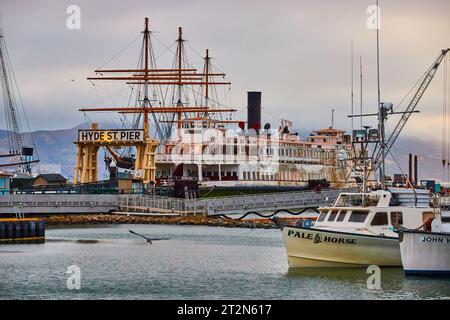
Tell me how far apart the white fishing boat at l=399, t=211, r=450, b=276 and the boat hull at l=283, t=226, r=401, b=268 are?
3233mm

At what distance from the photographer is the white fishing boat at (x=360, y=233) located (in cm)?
4953

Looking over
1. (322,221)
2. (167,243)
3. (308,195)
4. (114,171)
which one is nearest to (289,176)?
(114,171)

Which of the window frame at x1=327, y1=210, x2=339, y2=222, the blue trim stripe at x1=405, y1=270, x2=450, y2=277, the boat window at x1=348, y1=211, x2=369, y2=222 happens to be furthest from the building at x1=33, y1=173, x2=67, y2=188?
the blue trim stripe at x1=405, y1=270, x2=450, y2=277

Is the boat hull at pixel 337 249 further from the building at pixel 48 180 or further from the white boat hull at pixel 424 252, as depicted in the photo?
the building at pixel 48 180

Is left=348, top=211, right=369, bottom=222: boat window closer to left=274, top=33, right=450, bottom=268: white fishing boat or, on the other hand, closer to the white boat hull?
left=274, top=33, right=450, bottom=268: white fishing boat

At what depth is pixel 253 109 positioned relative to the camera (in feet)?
490

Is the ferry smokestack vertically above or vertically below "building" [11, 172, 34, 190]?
above

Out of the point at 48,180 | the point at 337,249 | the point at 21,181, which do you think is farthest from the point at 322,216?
the point at 21,181

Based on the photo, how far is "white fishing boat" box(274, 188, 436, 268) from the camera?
4953cm

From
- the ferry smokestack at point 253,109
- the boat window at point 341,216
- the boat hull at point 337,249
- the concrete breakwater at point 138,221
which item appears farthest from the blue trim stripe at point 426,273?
the ferry smokestack at point 253,109

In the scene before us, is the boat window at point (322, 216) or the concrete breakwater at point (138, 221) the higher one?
the boat window at point (322, 216)

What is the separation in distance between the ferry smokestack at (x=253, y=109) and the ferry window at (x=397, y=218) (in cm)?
9735

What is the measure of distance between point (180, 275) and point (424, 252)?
1157cm

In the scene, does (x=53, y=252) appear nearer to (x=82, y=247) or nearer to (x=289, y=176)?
(x=82, y=247)
